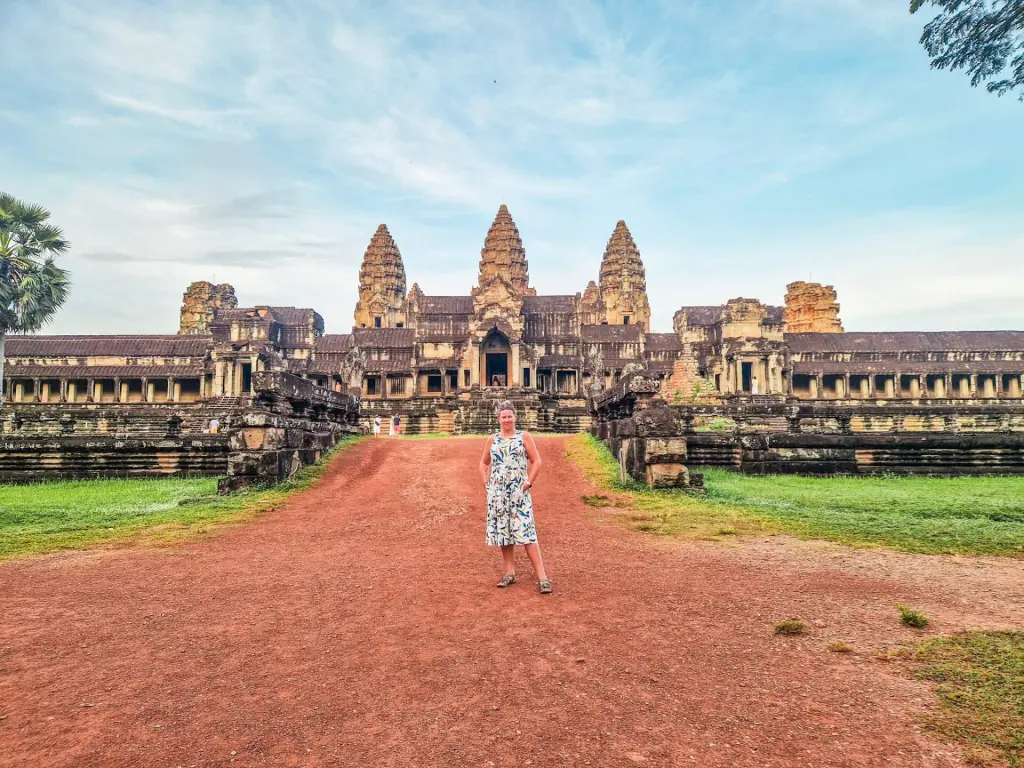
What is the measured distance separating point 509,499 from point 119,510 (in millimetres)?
7117

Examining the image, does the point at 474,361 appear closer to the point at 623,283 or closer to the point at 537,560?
the point at 623,283

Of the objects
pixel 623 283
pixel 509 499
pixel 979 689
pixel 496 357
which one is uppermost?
pixel 623 283

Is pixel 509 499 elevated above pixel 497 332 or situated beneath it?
situated beneath

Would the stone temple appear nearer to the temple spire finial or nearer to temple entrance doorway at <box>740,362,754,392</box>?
temple entrance doorway at <box>740,362,754,392</box>

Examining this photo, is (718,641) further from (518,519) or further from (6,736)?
(6,736)

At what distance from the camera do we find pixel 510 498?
16.8 ft

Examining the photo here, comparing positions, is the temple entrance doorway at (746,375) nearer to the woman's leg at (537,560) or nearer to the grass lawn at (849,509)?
the grass lawn at (849,509)

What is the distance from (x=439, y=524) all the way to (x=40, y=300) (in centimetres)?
3130

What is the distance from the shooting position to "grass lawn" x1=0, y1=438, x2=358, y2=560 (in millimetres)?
7129

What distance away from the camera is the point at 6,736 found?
2.66 metres

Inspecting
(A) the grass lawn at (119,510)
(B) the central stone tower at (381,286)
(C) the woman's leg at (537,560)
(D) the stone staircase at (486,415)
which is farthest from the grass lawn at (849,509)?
(B) the central stone tower at (381,286)

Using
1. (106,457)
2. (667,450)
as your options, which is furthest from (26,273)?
(667,450)

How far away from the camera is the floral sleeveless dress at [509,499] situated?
5035 millimetres

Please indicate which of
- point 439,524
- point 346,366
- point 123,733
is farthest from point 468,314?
point 123,733
